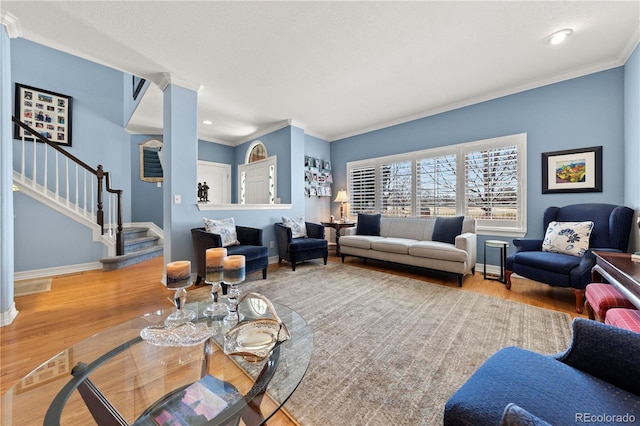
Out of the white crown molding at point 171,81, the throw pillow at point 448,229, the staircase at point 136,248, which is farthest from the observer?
the staircase at point 136,248

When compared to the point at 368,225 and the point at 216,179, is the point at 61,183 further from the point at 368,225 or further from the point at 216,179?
the point at 368,225

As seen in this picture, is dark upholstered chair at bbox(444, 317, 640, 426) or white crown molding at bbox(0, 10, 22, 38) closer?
dark upholstered chair at bbox(444, 317, 640, 426)

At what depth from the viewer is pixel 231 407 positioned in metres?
0.86

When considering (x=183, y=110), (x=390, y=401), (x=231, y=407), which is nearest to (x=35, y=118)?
(x=183, y=110)

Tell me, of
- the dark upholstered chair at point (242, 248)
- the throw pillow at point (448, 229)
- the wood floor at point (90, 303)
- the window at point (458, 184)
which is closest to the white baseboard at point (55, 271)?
the wood floor at point (90, 303)

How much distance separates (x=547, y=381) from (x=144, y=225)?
258 inches

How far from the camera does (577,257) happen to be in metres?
2.52

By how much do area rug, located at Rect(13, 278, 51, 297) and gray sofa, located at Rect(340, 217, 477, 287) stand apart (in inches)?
158

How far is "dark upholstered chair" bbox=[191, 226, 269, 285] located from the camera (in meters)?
2.94

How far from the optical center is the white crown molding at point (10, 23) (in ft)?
6.80

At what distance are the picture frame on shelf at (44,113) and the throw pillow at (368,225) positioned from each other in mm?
5654

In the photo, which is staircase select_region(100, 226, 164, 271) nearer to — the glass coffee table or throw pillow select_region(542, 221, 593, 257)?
the glass coffee table

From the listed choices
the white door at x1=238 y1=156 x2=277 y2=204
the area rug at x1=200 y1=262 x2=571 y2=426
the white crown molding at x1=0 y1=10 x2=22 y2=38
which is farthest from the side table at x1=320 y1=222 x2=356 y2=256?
the white crown molding at x1=0 y1=10 x2=22 y2=38

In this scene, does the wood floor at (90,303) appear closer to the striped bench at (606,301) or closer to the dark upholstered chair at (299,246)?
the striped bench at (606,301)
